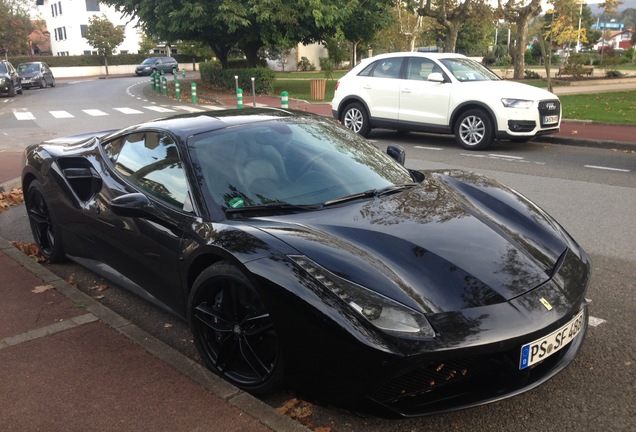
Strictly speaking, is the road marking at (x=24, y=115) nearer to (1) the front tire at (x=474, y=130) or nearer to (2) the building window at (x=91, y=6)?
(1) the front tire at (x=474, y=130)

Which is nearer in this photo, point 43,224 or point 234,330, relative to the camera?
point 234,330

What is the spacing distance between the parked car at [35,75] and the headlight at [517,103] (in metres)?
33.5

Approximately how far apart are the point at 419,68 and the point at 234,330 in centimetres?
1006

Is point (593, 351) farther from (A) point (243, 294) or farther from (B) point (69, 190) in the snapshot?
(B) point (69, 190)

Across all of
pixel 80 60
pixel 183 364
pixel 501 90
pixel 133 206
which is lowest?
pixel 183 364

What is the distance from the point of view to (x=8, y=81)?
29.8 metres

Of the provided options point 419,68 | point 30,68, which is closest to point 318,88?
point 419,68

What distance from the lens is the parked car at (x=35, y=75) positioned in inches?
1451

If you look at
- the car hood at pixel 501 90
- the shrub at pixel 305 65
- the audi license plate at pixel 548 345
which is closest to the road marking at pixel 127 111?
the car hood at pixel 501 90

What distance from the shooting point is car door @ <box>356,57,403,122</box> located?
12.5 m

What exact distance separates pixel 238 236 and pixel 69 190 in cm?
225

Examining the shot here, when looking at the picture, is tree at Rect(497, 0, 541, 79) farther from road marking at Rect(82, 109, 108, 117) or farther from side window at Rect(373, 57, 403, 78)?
road marking at Rect(82, 109, 108, 117)

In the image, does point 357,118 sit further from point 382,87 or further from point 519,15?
point 519,15

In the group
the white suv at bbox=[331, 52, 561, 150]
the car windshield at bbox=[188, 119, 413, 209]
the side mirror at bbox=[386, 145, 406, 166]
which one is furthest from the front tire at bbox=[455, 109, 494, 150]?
the car windshield at bbox=[188, 119, 413, 209]
